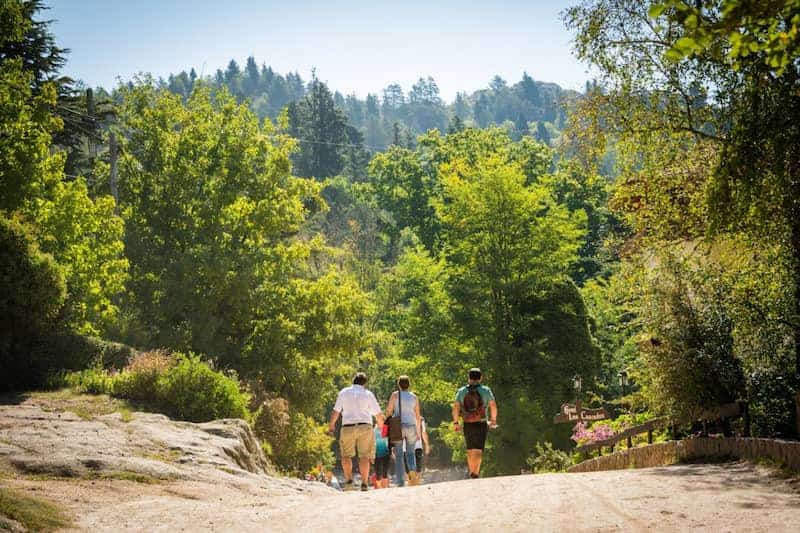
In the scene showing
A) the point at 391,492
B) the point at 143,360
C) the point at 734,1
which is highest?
the point at 734,1

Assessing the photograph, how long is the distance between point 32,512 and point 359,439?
24.4 ft

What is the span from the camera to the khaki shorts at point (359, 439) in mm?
16141

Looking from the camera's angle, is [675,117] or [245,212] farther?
[245,212]

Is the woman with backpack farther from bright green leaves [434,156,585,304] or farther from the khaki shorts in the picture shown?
bright green leaves [434,156,585,304]

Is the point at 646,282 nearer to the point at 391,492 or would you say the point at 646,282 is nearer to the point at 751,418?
the point at 751,418

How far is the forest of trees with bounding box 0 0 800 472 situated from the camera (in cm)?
1568

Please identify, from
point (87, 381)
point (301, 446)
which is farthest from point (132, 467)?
point (301, 446)

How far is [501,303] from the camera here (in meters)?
39.9

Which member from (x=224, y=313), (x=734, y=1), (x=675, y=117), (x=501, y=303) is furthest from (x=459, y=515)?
(x=501, y=303)

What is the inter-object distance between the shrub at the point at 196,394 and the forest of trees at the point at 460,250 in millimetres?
3724

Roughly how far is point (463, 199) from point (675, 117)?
22.1 meters

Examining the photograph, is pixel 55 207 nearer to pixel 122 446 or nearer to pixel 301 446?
pixel 301 446

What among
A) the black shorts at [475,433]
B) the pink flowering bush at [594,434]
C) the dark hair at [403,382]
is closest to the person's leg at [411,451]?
the dark hair at [403,382]

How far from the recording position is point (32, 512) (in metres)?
9.34
